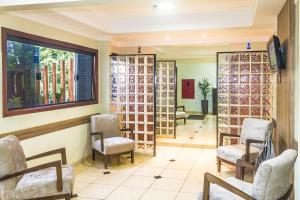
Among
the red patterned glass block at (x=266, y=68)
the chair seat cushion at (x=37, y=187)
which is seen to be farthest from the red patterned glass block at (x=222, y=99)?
the chair seat cushion at (x=37, y=187)

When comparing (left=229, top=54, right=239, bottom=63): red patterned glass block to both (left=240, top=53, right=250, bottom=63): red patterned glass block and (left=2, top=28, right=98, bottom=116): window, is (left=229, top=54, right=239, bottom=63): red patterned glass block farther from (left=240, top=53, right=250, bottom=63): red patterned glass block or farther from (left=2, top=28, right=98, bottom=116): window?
(left=2, top=28, right=98, bottom=116): window

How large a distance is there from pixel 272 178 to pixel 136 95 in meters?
3.71

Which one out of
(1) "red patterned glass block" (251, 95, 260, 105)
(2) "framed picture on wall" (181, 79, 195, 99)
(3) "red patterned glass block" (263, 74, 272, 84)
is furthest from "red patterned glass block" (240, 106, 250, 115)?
(2) "framed picture on wall" (181, 79, 195, 99)

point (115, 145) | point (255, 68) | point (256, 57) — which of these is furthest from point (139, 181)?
point (256, 57)

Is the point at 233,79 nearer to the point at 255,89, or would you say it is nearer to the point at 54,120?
the point at 255,89

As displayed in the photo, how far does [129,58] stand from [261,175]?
12.9ft

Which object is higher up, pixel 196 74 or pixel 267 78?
pixel 196 74

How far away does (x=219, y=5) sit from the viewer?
454 centimetres

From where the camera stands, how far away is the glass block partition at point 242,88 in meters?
5.27

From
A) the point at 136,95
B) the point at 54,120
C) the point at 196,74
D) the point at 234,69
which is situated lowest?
the point at 54,120

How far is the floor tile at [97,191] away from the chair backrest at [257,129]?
7.51 feet

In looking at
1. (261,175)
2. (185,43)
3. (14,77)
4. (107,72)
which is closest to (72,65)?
(107,72)

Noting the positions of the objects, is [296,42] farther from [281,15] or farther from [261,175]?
[261,175]

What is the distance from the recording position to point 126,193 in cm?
388
